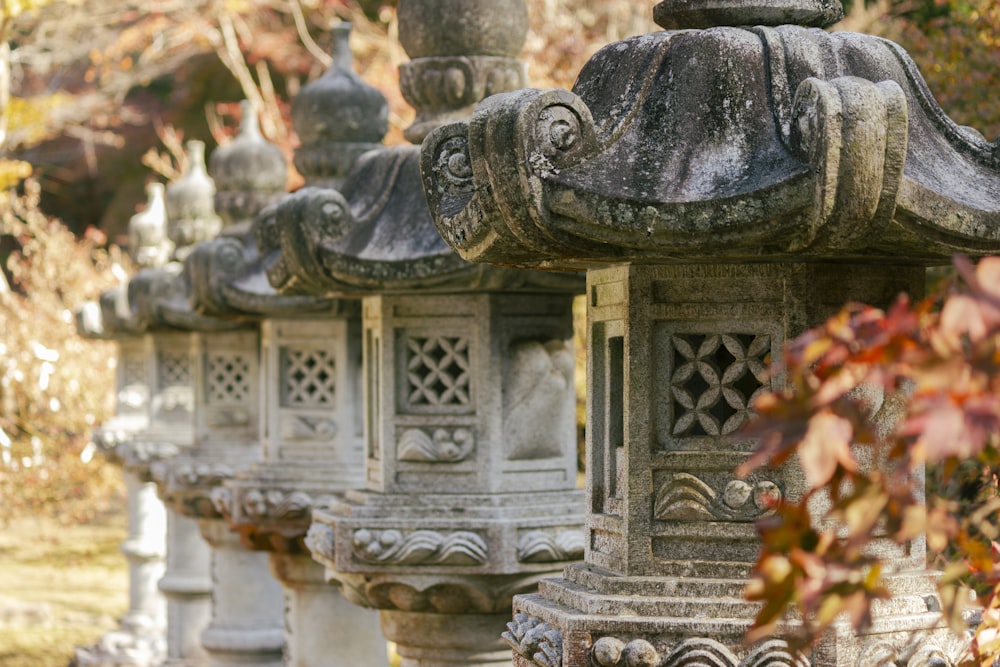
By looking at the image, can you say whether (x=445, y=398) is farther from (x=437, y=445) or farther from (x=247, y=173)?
(x=247, y=173)

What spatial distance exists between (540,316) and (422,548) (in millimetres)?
837

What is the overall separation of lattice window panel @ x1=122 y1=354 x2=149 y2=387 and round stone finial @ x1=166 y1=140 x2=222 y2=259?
2432 millimetres

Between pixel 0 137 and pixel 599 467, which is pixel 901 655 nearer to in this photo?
pixel 599 467

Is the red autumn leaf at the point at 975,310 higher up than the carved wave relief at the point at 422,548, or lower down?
higher up

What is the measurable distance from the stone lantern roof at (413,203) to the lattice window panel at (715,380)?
1458mm

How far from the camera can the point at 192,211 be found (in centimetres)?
1003

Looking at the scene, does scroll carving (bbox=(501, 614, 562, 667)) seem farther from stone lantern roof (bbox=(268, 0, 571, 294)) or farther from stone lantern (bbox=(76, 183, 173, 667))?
stone lantern (bbox=(76, 183, 173, 667))

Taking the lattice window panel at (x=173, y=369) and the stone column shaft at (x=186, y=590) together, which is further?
the lattice window panel at (x=173, y=369)

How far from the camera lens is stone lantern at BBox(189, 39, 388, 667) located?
643 centimetres

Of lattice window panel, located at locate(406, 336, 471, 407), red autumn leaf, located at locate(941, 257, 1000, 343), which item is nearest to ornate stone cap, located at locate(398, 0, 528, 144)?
lattice window panel, located at locate(406, 336, 471, 407)

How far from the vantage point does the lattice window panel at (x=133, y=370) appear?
1238 cm

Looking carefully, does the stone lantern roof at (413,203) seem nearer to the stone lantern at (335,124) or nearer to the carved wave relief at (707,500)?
the stone lantern at (335,124)

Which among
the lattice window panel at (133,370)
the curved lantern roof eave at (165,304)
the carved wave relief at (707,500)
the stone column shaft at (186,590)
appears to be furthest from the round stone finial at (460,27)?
the lattice window panel at (133,370)

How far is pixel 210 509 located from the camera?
796 centimetres
